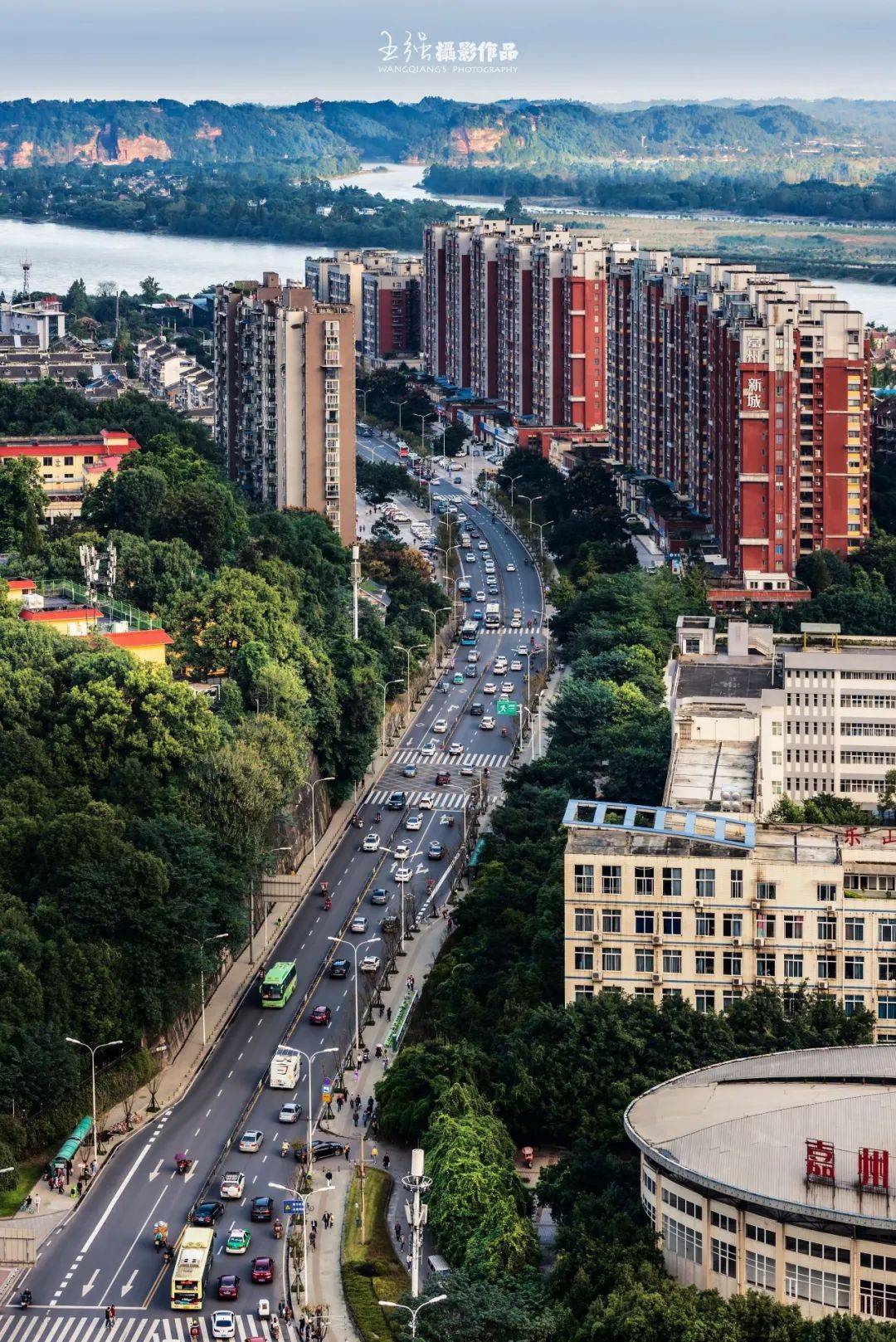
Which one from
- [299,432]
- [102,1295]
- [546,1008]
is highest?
[299,432]

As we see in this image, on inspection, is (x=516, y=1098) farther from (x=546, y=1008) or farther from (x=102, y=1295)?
(x=102, y=1295)

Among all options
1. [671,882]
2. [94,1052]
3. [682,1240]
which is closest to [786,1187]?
[682,1240]

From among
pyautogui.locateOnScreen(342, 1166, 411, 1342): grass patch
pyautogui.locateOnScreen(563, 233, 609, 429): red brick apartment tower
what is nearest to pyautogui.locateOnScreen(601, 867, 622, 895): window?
pyautogui.locateOnScreen(342, 1166, 411, 1342): grass patch

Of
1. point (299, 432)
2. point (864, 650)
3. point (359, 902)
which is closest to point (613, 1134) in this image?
point (359, 902)

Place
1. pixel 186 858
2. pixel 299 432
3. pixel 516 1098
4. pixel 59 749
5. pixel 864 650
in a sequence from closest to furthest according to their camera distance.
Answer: pixel 516 1098 → pixel 186 858 → pixel 59 749 → pixel 864 650 → pixel 299 432

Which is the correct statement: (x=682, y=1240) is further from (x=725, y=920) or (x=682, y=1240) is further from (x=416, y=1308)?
(x=725, y=920)

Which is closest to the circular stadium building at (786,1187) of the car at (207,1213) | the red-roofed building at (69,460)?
the car at (207,1213)

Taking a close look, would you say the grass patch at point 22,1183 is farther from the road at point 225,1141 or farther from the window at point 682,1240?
the window at point 682,1240
